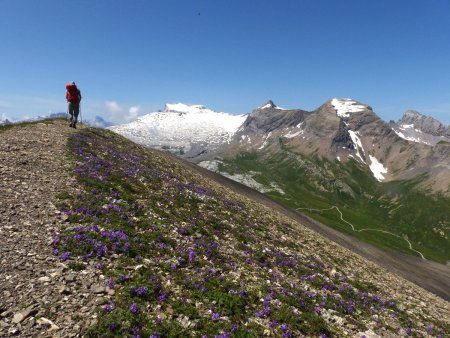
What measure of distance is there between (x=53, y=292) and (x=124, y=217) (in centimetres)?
904

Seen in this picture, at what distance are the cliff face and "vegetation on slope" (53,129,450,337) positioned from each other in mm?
75

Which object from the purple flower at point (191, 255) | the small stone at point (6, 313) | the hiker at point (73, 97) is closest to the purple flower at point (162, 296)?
the purple flower at point (191, 255)

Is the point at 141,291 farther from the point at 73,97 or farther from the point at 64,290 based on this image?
the point at 73,97

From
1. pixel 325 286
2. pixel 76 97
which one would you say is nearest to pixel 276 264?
pixel 325 286

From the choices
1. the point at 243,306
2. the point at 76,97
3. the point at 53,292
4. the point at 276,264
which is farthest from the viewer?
the point at 76,97

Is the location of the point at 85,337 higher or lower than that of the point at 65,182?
lower

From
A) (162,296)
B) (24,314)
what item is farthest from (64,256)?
(162,296)

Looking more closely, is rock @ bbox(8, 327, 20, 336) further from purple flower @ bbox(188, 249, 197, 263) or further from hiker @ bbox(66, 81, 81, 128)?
hiker @ bbox(66, 81, 81, 128)

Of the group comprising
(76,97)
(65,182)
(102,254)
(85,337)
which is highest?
(76,97)

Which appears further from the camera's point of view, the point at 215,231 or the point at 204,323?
the point at 215,231

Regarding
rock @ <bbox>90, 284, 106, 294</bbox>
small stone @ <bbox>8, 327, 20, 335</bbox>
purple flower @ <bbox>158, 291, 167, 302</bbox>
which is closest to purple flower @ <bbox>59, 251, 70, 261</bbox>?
rock @ <bbox>90, 284, 106, 294</bbox>

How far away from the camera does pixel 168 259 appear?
65.1 ft

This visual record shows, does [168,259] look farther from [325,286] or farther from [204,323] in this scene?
[325,286]

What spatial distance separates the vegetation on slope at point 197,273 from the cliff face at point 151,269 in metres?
0.08
